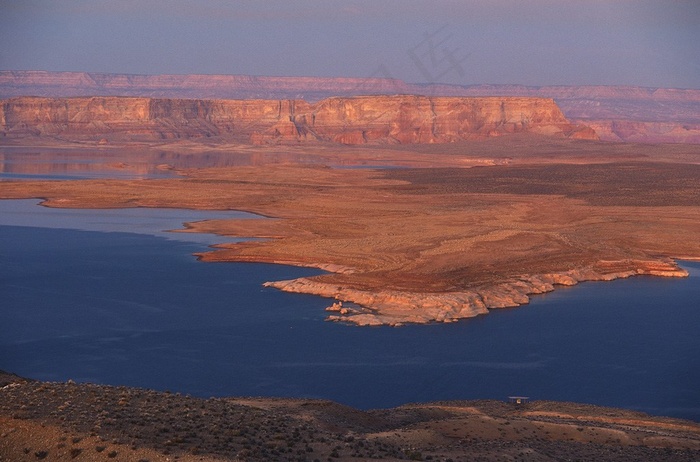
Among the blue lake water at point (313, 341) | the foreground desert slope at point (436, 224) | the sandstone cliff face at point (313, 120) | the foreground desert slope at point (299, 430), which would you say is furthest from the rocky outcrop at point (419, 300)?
the sandstone cliff face at point (313, 120)

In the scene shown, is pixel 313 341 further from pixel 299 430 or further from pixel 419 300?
pixel 299 430

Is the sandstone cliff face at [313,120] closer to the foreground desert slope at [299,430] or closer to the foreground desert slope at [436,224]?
the foreground desert slope at [436,224]

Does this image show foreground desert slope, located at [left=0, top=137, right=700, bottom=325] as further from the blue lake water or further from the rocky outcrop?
the blue lake water

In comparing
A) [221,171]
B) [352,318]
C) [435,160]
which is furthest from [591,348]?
[435,160]

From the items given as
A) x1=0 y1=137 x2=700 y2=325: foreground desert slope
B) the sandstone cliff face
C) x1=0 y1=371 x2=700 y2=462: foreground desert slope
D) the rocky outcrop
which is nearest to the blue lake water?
the rocky outcrop

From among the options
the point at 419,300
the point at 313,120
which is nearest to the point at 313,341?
the point at 419,300
